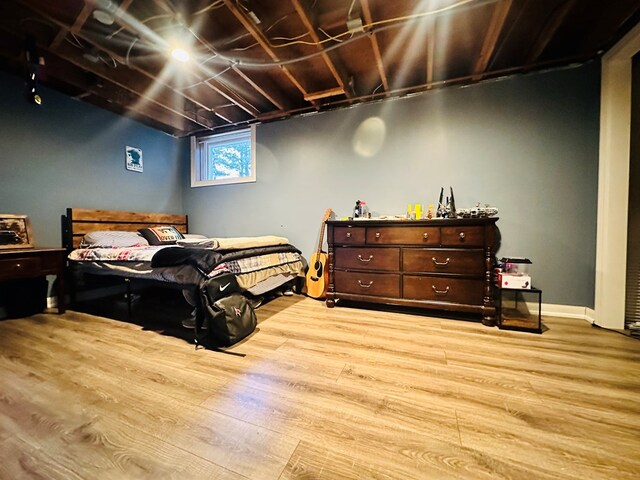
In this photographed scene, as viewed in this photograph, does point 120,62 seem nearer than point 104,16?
No

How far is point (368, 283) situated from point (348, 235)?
556 mm

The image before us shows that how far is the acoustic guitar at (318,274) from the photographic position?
9.90 feet

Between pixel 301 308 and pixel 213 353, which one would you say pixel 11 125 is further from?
pixel 301 308

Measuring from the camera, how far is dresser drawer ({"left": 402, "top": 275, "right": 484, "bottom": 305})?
86.2 inches

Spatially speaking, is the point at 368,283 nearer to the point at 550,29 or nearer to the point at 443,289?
the point at 443,289

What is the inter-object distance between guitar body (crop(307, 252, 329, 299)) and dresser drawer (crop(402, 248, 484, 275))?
103cm

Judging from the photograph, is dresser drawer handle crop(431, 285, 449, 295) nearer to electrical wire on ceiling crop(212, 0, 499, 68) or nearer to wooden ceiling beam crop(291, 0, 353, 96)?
electrical wire on ceiling crop(212, 0, 499, 68)

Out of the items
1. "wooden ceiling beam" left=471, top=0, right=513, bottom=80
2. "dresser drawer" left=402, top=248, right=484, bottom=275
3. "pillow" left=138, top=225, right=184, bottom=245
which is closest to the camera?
"wooden ceiling beam" left=471, top=0, right=513, bottom=80

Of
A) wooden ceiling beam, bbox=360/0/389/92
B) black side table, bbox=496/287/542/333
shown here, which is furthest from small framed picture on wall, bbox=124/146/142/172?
black side table, bbox=496/287/542/333

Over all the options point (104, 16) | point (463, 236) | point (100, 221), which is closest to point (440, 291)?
point (463, 236)

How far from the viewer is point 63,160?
2855 millimetres

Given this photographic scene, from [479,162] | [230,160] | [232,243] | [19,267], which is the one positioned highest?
[230,160]

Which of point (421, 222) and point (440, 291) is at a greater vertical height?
point (421, 222)

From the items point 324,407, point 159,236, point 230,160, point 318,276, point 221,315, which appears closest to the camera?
point 324,407
